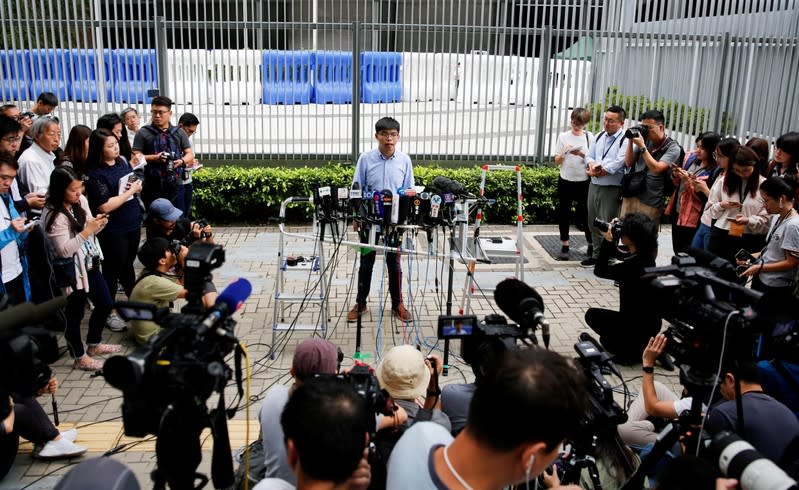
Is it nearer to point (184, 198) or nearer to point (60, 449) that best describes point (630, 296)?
point (60, 449)

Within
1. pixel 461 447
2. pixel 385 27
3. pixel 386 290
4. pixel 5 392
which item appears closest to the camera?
pixel 461 447

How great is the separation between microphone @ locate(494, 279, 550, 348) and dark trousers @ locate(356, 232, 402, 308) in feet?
9.66

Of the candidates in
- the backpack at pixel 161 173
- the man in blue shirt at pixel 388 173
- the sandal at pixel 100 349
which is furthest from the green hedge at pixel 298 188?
the sandal at pixel 100 349

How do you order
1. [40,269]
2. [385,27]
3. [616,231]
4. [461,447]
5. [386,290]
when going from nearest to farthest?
[461,447]
[40,269]
[616,231]
[386,290]
[385,27]

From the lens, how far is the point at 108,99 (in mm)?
11312

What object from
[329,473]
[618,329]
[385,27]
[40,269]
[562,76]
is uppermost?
[385,27]

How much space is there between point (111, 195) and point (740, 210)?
618 cm

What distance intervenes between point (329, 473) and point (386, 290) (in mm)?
5824

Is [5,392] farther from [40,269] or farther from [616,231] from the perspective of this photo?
[616,231]

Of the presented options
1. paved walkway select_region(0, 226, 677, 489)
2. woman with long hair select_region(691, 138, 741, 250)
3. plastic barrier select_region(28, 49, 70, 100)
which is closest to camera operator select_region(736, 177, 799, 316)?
woman with long hair select_region(691, 138, 741, 250)

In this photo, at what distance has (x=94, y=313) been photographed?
618 cm

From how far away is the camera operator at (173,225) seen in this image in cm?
639

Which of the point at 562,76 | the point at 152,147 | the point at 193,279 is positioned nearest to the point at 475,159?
the point at 562,76

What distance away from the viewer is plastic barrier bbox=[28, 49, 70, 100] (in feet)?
36.0
